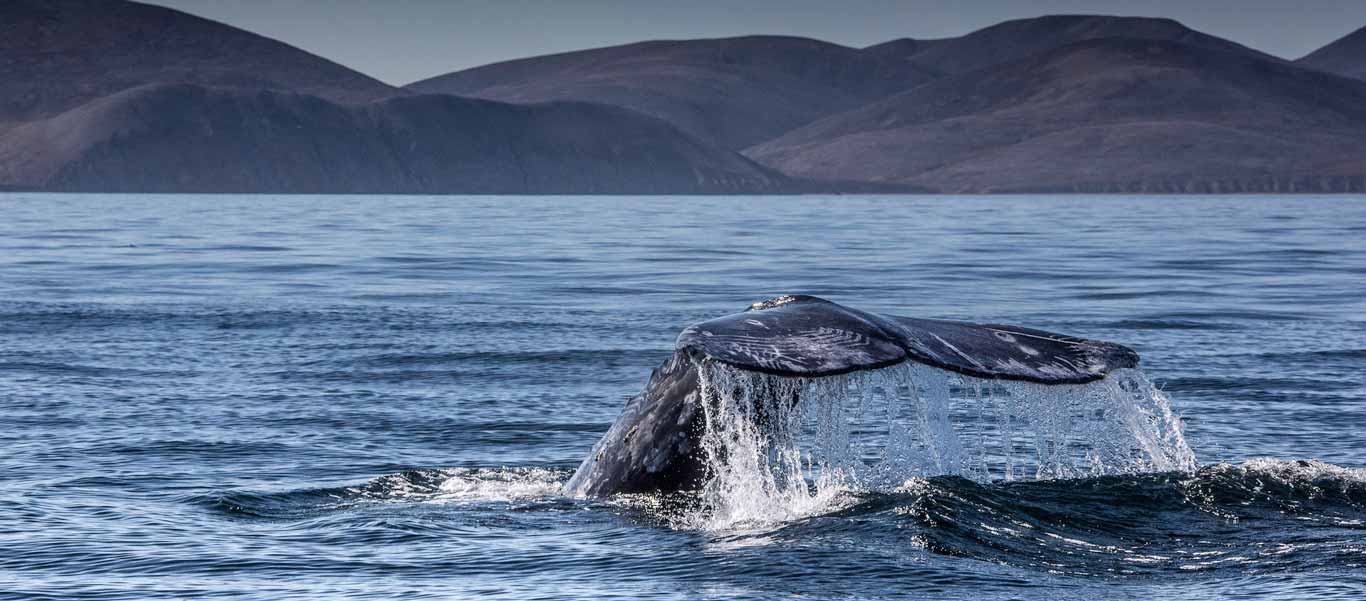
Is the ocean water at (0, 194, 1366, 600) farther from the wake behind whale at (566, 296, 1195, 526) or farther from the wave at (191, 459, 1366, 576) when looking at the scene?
the wake behind whale at (566, 296, 1195, 526)

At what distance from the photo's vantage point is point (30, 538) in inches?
279

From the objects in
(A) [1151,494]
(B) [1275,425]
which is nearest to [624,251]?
(B) [1275,425]

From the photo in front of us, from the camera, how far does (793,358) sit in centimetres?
526

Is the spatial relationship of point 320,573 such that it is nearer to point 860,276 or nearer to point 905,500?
point 905,500

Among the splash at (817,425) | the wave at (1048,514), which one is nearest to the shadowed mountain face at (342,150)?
the wave at (1048,514)

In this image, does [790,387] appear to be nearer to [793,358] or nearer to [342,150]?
[793,358]

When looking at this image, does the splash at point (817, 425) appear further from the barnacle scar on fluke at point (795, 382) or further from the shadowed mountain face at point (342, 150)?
the shadowed mountain face at point (342, 150)

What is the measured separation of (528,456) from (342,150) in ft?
563

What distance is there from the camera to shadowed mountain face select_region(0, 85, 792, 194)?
167m

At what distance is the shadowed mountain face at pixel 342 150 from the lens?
548 feet

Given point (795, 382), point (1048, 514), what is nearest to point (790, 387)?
point (795, 382)

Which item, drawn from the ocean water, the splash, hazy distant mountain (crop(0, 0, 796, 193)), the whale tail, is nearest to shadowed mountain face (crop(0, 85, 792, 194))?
hazy distant mountain (crop(0, 0, 796, 193))

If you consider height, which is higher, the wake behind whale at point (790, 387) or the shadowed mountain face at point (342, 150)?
the shadowed mountain face at point (342, 150)

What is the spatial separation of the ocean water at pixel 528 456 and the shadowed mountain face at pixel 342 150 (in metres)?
148
